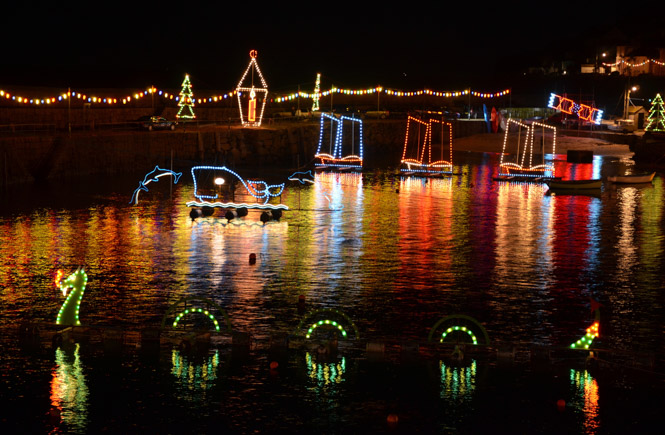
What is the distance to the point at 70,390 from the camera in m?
17.2

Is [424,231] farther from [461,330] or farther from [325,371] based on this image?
[325,371]

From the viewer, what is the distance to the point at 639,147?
75.3 meters

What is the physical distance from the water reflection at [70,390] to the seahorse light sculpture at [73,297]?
0.88 m

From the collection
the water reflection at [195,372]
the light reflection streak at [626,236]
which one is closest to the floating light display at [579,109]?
the light reflection streak at [626,236]

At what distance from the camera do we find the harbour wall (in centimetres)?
5231

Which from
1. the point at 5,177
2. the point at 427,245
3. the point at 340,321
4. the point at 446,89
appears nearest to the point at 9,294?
the point at 340,321

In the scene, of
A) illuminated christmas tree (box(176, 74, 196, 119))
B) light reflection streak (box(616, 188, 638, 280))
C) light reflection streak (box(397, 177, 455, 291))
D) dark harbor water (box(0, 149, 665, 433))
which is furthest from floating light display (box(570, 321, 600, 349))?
illuminated christmas tree (box(176, 74, 196, 119))

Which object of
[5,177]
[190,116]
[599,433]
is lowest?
[599,433]

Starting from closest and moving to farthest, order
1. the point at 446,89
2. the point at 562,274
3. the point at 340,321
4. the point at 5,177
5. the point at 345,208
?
the point at 340,321, the point at 562,274, the point at 345,208, the point at 5,177, the point at 446,89

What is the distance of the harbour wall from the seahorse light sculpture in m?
31.8

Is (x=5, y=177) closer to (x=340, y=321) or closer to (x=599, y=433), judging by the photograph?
(x=340, y=321)

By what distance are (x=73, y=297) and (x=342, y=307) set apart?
300 inches

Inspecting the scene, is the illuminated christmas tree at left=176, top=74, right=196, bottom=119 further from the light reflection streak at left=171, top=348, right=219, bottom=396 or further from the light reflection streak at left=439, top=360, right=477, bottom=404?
the light reflection streak at left=439, top=360, right=477, bottom=404

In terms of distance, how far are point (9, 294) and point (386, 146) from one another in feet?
238
